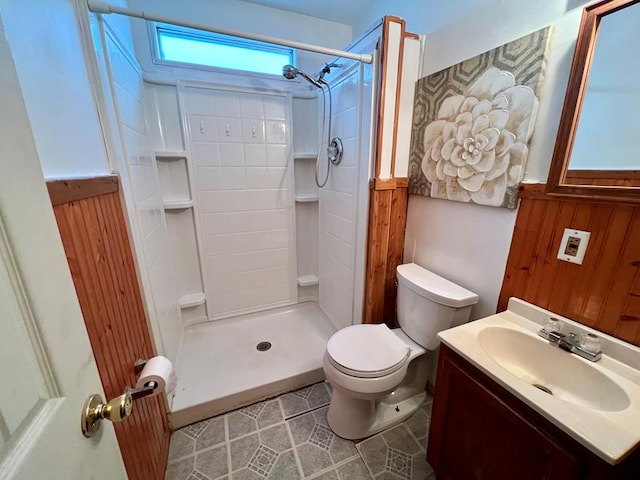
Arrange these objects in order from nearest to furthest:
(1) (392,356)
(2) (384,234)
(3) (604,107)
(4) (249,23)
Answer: (3) (604,107) → (1) (392,356) → (2) (384,234) → (4) (249,23)

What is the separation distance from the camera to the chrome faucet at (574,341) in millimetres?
910

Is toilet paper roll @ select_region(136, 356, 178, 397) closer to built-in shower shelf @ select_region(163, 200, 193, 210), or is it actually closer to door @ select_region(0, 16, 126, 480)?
door @ select_region(0, 16, 126, 480)

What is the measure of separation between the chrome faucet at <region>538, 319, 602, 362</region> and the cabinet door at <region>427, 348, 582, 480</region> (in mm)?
344

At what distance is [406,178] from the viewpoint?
164 cm

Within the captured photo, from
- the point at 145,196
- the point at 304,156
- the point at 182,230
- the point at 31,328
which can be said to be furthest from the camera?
the point at 304,156

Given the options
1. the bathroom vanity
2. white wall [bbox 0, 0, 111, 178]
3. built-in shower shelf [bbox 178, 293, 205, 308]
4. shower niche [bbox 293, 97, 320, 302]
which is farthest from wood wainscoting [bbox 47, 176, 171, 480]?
shower niche [bbox 293, 97, 320, 302]

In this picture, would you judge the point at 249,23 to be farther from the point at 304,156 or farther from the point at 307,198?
the point at 307,198

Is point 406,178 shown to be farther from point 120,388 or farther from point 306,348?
point 120,388

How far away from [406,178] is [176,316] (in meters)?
1.87

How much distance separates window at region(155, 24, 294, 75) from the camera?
1.80 m

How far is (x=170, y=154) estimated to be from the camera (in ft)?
6.13

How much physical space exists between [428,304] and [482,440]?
0.56 m

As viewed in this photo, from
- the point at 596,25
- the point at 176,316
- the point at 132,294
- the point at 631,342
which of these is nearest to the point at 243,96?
the point at 132,294

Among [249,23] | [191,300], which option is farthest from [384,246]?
[249,23]
